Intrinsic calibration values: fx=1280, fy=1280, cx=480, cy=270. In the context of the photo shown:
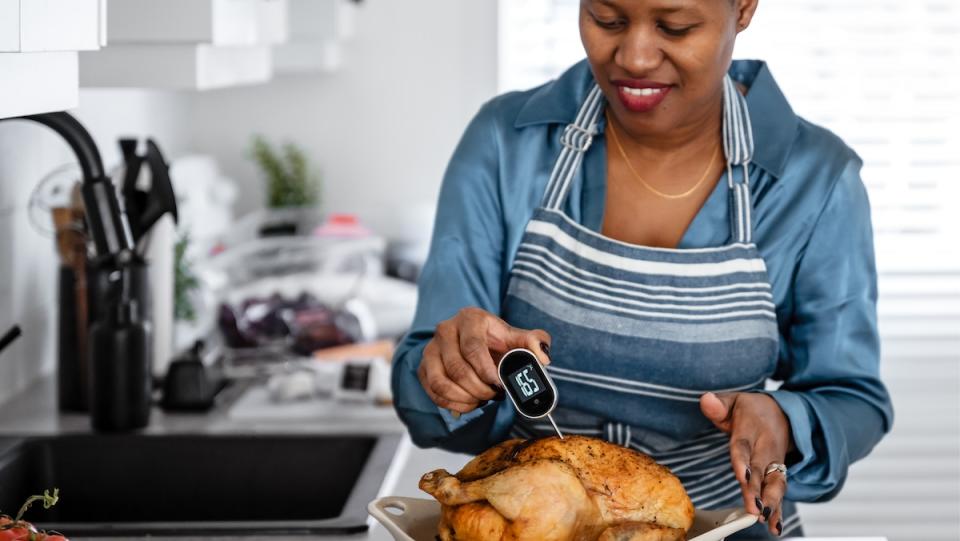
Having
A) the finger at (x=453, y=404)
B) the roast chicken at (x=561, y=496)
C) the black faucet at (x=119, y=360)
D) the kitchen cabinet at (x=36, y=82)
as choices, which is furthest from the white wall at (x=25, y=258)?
the roast chicken at (x=561, y=496)

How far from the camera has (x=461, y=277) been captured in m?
1.52

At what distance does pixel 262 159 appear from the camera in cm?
345

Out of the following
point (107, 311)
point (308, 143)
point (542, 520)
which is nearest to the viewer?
point (542, 520)

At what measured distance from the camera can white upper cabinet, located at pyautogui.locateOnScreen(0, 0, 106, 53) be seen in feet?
3.57

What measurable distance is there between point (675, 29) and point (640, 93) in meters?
0.09

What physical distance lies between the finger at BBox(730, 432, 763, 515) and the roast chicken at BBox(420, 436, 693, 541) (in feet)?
0.18

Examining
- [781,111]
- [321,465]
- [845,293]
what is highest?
[781,111]

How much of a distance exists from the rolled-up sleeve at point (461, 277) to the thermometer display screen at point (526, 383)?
0.84 ft

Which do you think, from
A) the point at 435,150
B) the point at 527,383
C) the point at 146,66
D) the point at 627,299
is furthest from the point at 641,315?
the point at 435,150

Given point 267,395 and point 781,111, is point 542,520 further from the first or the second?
point 267,395

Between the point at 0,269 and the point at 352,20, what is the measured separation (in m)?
1.71

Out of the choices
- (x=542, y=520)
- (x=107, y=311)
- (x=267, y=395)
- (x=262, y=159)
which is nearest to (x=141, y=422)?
(x=107, y=311)

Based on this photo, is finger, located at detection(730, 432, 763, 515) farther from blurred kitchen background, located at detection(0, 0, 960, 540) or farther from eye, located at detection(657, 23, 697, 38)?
blurred kitchen background, located at detection(0, 0, 960, 540)

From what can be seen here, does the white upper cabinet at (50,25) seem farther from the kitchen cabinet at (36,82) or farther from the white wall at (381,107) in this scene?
the white wall at (381,107)
